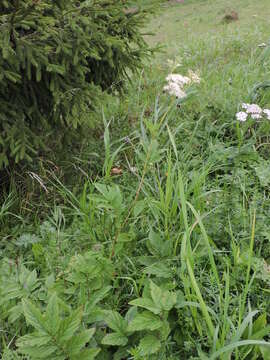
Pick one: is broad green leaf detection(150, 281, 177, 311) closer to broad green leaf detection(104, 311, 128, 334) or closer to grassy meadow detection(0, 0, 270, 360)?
grassy meadow detection(0, 0, 270, 360)

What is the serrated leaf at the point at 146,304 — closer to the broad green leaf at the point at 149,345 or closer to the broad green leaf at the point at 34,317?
the broad green leaf at the point at 149,345

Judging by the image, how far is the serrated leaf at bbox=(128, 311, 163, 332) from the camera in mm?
1386

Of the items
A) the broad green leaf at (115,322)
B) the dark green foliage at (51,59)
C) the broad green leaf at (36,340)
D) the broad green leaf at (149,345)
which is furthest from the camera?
the dark green foliage at (51,59)

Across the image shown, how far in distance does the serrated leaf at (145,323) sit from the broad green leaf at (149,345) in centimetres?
5

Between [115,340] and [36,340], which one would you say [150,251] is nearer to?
[115,340]

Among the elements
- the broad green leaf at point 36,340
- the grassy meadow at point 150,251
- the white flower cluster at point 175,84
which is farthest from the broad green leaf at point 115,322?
the white flower cluster at point 175,84

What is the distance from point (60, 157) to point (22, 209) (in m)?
0.49

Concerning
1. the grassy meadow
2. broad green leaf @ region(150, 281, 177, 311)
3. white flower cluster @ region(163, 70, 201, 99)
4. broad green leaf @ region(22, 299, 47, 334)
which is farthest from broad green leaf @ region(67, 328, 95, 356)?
white flower cluster @ region(163, 70, 201, 99)

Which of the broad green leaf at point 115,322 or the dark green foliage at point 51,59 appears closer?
the broad green leaf at point 115,322

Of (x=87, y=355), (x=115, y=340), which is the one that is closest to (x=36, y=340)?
(x=87, y=355)

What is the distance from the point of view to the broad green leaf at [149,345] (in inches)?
54.0

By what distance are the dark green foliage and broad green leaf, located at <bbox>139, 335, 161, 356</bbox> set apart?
49.8 inches

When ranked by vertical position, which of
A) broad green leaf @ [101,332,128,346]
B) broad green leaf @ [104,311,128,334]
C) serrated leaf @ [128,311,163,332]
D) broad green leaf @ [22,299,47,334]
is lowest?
broad green leaf @ [101,332,128,346]

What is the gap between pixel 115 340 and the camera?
4.81ft
